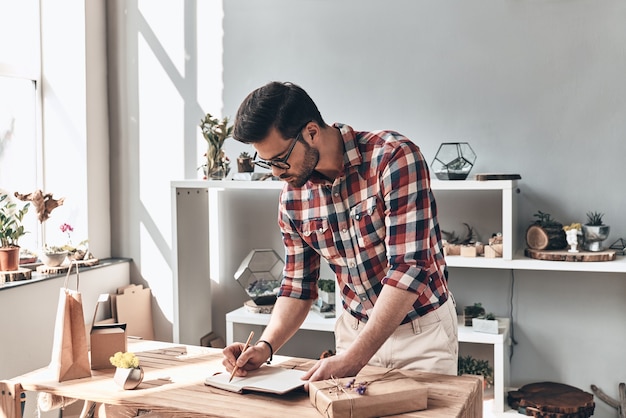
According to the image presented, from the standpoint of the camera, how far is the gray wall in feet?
10.9

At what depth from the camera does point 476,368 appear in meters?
3.39

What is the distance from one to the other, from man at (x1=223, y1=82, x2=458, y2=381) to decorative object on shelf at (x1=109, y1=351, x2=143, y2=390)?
0.27 meters

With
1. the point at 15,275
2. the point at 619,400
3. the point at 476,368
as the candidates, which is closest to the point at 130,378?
the point at 15,275

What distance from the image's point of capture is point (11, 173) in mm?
3785

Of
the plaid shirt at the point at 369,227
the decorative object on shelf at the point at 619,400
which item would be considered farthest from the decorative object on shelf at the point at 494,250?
the plaid shirt at the point at 369,227

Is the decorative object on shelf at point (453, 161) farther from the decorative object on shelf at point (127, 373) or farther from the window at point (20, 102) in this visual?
the window at point (20, 102)

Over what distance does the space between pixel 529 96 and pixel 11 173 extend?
2.78 meters

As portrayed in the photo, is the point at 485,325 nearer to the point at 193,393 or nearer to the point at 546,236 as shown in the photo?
the point at 546,236

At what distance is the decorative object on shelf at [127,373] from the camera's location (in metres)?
2.08

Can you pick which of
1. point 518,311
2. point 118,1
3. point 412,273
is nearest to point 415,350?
point 412,273

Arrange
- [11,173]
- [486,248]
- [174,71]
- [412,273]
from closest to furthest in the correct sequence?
1. [412,273]
2. [486,248]
3. [11,173]
4. [174,71]

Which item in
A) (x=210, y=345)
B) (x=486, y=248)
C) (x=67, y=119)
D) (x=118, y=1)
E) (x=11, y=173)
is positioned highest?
(x=118, y=1)

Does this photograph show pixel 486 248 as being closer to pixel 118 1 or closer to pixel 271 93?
pixel 271 93

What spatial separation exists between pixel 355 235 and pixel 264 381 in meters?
0.52
